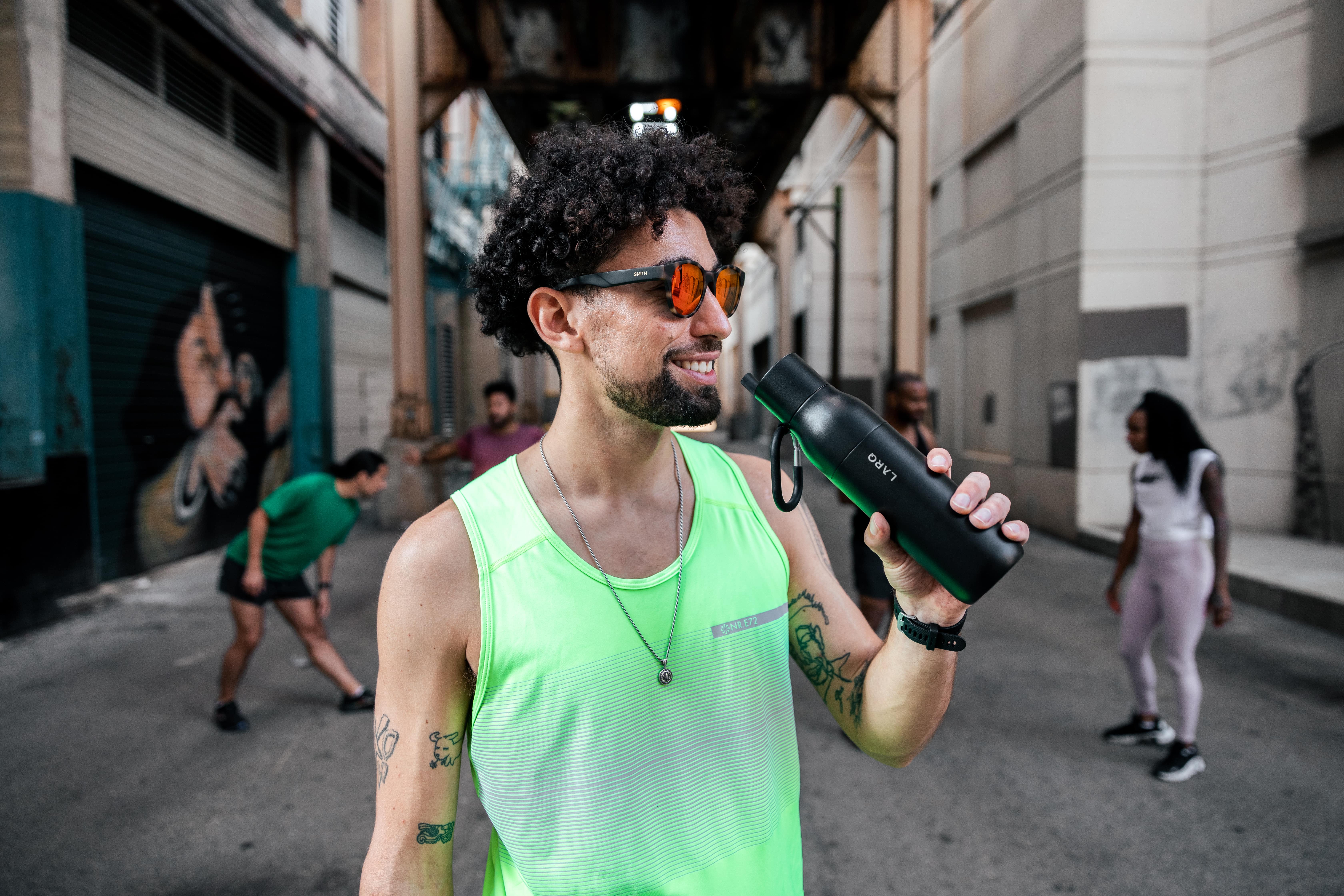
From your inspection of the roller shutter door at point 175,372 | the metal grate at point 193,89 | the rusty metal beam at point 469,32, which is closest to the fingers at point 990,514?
the roller shutter door at point 175,372

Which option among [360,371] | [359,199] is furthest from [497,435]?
[359,199]

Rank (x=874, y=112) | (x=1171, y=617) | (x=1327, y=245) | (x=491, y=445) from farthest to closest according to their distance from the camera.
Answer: (x=874, y=112), (x=1327, y=245), (x=491, y=445), (x=1171, y=617)

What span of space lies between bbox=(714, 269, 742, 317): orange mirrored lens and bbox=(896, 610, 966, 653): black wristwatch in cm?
65

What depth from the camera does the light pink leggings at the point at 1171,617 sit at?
4020 mm

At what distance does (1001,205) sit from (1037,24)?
100 inches

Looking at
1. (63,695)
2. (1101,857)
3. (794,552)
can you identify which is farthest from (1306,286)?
(63,695)

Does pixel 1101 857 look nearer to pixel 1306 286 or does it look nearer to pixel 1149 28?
pixel 1306 286

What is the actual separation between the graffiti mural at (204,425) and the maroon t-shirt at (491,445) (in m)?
4.27

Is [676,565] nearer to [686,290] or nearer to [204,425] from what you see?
[686,290]

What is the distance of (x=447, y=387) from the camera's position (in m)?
20.0

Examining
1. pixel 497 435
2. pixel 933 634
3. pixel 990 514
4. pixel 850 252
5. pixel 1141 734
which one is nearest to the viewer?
pixel 990 514

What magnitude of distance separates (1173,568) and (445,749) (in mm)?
4170

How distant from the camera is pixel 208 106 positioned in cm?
965

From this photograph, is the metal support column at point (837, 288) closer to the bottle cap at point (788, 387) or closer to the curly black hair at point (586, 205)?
the curly black hair at point (586, 205)
